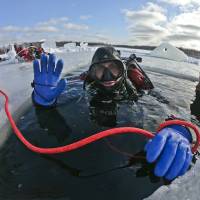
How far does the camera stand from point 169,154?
1799 millimetres

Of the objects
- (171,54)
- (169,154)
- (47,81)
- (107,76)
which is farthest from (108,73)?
(171,54)

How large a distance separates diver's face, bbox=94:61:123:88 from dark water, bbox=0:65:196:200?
284 millimetres

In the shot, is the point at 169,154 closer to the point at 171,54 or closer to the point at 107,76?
the point at 107,76

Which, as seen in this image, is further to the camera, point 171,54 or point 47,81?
point 171,54

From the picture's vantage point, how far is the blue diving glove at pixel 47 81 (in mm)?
3398

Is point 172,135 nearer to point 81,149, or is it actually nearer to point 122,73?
point 81,149

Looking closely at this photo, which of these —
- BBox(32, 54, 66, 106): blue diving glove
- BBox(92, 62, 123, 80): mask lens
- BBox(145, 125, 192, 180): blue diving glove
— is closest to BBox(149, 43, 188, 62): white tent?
BBox(92, 62, 123, 80): mask lens

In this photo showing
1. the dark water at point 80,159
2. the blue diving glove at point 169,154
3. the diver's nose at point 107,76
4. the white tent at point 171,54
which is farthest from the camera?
the white tent at point 171,54

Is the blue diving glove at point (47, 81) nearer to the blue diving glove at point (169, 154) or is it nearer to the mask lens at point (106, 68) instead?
the mask lens at point (106, 68)

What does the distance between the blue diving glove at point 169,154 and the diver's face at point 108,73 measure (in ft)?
5.15

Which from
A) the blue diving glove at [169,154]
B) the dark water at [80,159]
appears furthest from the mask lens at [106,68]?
the blue diving glove at [169,154]

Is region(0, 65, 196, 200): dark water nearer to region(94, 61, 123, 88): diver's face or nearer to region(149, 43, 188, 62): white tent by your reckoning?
region(94, 61, 123, 88): diver's face

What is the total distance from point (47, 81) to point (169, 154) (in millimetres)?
2017

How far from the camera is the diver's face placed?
3380 millimetres
